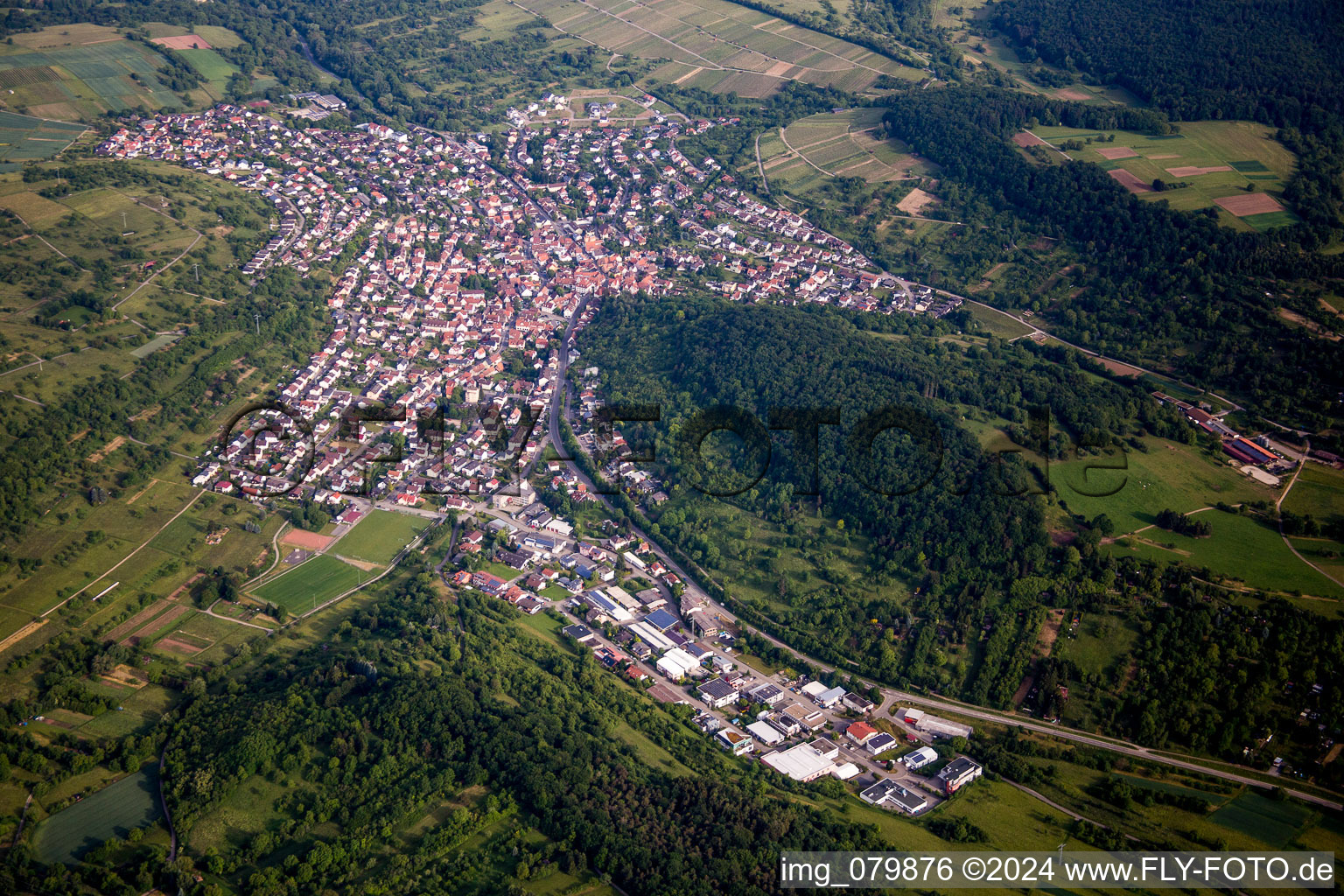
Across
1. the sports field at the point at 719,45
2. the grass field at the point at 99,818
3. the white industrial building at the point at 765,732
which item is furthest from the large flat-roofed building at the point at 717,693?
the sports field at the point at 719,45

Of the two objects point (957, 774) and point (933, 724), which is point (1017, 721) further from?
point (957, 774)

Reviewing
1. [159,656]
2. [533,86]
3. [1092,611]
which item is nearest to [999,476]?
[1092,611]

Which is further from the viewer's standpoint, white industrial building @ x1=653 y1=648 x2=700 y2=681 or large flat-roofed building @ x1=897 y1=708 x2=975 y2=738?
white industrial building @ x1=653 y1=648 x2=700 y2=681

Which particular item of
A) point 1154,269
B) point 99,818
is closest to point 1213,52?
point 1154,269

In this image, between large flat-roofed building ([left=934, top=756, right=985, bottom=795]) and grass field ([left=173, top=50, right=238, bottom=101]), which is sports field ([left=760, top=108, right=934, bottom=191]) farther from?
large flat-roofed building ([left=934, top=756, right=985, bottom=795])

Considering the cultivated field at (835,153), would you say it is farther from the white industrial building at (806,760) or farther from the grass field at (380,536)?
the white industrial building at (806,760)

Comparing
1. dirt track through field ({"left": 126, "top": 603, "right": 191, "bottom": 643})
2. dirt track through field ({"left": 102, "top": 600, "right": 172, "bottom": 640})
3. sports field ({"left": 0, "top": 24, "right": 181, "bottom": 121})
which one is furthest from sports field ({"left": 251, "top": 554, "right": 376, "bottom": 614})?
sports field ({"left": 0, "top": 24, "right": 181, "bottom": 121})
